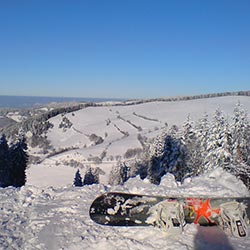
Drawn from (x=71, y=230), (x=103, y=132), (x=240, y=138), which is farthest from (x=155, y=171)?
(x=103, y=132)

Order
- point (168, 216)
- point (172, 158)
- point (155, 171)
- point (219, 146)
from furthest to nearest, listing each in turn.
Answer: point (155, 171) → point (172, 158) → point (219, 146) → point (168, 216)

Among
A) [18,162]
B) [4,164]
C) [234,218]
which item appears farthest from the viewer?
[18,162]

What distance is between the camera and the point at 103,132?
456 feet

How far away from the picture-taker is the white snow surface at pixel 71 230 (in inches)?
298

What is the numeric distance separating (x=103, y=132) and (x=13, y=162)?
105m

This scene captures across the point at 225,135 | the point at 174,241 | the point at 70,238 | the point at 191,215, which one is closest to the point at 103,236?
the point at 70,238

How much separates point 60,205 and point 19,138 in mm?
25872

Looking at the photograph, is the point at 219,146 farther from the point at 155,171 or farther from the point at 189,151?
the point at 155,171

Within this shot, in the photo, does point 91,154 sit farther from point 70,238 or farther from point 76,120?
point 70,238

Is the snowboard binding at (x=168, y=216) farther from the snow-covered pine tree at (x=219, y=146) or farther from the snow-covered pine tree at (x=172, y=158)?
the snow-covered pine tree at (x=172, y=158)

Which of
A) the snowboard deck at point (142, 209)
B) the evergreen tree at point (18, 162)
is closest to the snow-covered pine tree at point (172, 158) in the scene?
the evergreen tree at point (18, 162)

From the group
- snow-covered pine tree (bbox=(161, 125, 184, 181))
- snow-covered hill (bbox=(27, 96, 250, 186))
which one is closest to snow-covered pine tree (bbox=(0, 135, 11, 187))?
snow-covered pine tree (bbox=(161, 125, 184, 181))

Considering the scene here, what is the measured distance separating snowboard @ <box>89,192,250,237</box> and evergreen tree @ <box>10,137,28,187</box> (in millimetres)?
26200

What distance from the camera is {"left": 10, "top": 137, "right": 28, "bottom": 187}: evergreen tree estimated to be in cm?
3356
